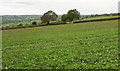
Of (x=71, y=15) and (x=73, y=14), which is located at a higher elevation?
(x=73, y=14)

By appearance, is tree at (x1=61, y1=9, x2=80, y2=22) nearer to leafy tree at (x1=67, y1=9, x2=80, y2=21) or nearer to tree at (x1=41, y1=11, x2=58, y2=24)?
leafy tree at (x1=67, y1=9, x2=80, y2=21)

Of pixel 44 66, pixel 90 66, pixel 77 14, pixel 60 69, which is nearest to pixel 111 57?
pixel 90 66

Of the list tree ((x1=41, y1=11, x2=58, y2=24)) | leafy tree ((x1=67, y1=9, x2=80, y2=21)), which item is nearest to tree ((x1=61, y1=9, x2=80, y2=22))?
leafy tree ((x1=67, y1=9, x2=80, y2=21))

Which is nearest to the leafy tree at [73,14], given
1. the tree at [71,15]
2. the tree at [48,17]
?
the tree at [71,15]

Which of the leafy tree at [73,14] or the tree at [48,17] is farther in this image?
the leafy tree at [73,14]

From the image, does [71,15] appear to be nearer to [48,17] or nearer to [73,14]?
[73,14]

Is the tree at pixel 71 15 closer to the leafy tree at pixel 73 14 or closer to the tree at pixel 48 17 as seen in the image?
the leafy tree at pixel 73 14

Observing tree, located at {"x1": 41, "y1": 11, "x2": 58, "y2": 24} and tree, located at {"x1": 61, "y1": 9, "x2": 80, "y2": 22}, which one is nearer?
tree, located at {"x1": 41, "y1": 11, "x2": 58, "y2": 24}

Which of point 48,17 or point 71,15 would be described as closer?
point 48,17

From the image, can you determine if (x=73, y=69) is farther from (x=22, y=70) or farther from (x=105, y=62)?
(x=22, y=70)

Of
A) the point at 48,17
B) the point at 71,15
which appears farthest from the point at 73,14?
the point at 48,17

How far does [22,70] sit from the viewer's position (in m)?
10.8

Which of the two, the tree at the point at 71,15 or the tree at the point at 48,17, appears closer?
the tree at the point at 48,17

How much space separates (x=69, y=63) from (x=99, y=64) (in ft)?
8.15
